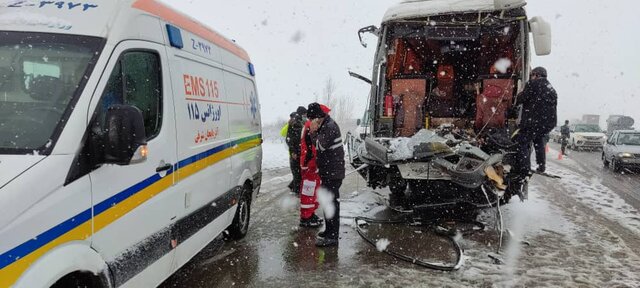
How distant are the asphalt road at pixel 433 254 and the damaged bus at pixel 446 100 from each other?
0.70 m

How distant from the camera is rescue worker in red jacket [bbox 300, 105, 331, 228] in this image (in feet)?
20.9

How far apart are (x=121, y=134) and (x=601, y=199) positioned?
383 inches

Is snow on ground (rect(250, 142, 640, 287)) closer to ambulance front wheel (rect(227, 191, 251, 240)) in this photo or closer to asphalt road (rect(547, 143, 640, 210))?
asphalt road (rect(547, 143, 640, 210))

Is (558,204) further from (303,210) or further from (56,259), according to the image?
(56,259)

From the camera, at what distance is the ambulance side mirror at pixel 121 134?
2.43 m

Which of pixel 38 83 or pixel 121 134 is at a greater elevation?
pixel 38 83

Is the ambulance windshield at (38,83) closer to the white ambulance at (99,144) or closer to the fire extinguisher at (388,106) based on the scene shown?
the white ambulance at (99,144)

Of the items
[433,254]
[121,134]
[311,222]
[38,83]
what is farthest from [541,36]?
[38,83]

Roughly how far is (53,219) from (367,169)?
5215mm

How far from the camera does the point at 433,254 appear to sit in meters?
5.32

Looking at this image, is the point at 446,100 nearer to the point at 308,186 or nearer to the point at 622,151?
the point at 308,186

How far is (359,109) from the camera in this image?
66.1m

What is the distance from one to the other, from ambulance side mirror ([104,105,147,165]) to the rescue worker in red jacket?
12.9ft

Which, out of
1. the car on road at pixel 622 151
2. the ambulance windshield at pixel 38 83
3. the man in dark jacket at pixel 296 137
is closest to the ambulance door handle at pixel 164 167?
the ambulance windshield at pixel 38 83
